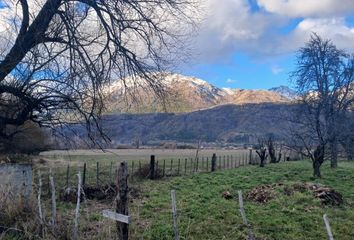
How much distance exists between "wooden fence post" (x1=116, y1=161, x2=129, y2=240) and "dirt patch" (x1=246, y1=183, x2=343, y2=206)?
6.94 metres

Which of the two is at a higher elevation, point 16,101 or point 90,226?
point 16,101

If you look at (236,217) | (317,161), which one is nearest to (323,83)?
(317,161)

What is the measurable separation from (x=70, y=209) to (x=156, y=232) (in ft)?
12.2

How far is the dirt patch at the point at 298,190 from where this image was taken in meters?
13.1

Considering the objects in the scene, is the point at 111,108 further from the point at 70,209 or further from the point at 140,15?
the point at 70,209

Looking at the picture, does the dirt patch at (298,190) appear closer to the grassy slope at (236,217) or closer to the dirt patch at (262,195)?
the dirt patch at (262,195)

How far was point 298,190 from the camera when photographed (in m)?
14.3

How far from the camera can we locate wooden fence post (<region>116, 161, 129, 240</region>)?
7020mm

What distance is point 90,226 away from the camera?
895 centimetres

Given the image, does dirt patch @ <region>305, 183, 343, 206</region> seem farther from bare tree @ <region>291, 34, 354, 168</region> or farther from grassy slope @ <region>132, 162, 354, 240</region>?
bare tree @ <region>291, 34, 354, 168</region>

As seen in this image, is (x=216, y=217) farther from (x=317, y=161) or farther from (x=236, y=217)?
(x=317, y=161)

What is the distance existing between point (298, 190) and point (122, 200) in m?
8.87

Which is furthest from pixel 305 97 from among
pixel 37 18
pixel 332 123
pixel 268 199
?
pixel 37 18

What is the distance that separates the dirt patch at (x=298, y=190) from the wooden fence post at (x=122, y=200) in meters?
6.94
